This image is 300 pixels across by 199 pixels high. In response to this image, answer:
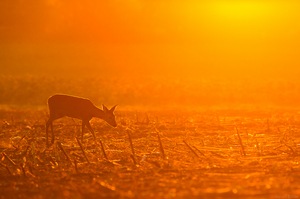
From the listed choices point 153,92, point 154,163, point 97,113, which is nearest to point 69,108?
point 97,113

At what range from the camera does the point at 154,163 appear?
16.6 metres

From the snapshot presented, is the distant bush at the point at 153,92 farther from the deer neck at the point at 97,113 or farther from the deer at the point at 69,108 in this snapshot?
the deer at the point at 69,108

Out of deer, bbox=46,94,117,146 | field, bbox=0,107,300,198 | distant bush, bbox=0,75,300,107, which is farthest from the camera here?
distant bush, bbox=0,75,300,107

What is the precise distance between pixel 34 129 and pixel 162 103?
2765 cm

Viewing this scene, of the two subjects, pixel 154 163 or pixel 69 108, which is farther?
pixel 69 108

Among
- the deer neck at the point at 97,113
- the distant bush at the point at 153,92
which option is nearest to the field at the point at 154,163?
the deer neck at the point at 97,113

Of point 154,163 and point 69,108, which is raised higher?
point 69,108

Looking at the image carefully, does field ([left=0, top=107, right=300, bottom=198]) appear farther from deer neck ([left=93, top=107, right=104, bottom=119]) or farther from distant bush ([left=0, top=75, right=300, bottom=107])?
distant bush ([left=0, top=75, right=300, bottom=107])

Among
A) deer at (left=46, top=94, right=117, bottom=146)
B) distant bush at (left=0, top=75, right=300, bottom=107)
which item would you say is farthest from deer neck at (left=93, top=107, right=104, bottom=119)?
distant bush at (left=0, top=75, right=300, bottom=107)

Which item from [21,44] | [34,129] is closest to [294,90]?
[34,129]

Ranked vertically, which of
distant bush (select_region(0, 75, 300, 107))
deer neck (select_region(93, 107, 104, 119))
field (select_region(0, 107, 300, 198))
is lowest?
field (select_region(0, 107, 300, 198))

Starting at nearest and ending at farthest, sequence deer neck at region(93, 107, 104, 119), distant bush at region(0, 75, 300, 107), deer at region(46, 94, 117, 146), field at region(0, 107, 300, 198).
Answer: field at region(0, 107, 300, 198), deer at region(46, 94, 117, 146), deer neck at region(93, 107, 104, 119), distant bush at region(0, 75, 300, 107)

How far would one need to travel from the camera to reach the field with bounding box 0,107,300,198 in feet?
43.1

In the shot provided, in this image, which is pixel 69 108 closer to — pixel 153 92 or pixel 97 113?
pixel 97 113
